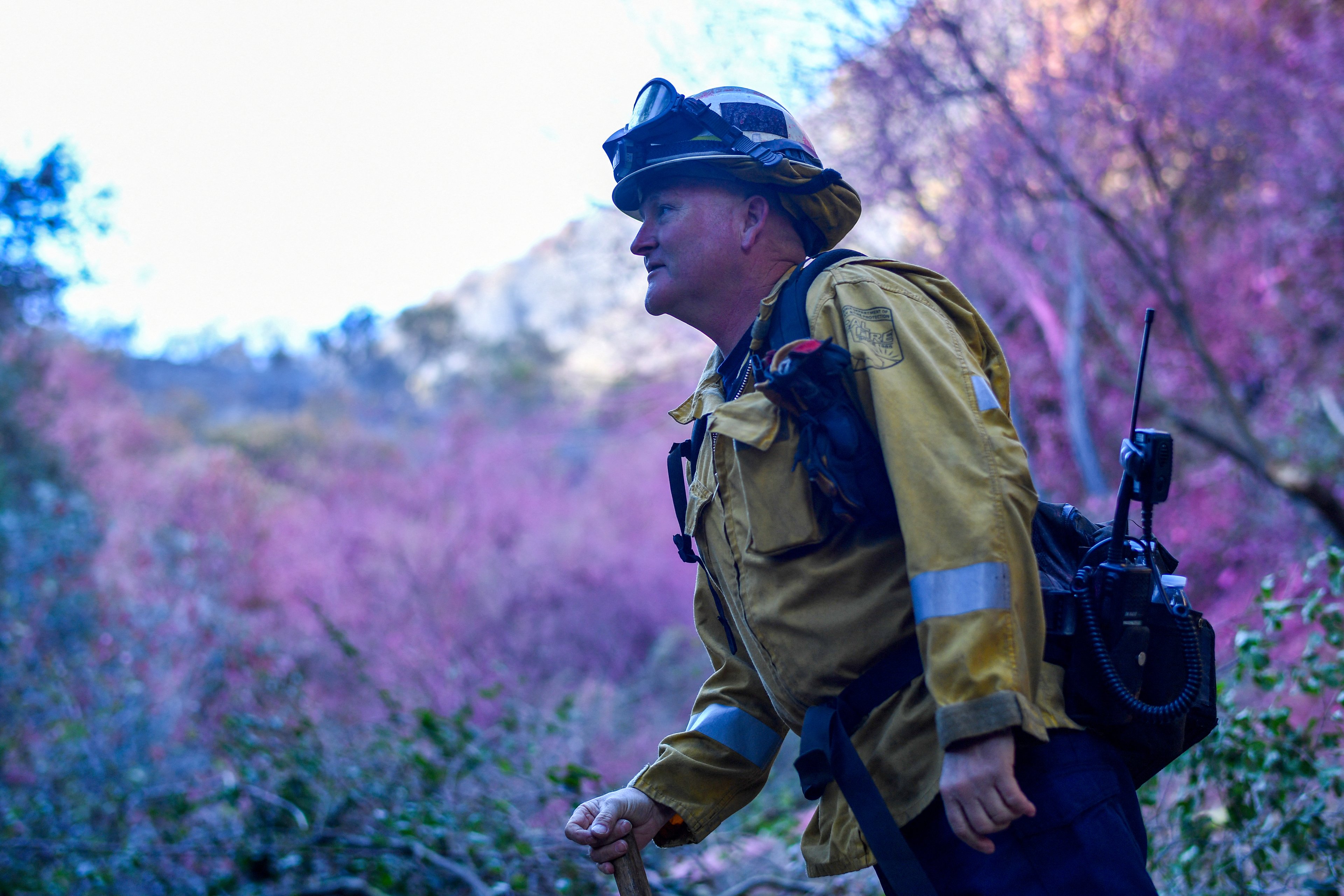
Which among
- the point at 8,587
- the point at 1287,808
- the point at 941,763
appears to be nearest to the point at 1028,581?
the point at 941,763

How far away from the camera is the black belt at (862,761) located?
137 centimetres

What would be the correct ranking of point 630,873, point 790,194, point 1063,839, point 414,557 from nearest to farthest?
point 1063,839
point 630,873
point 790,194
point 414,557

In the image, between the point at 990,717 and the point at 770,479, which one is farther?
the point at 770,479

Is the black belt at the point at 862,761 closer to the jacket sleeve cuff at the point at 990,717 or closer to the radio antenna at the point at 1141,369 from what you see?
the jacket sleeve cuff at the point at 990,717

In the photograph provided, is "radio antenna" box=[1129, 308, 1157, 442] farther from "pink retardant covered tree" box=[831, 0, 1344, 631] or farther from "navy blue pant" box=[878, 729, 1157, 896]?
"pink retardant covered tree" box=[831, 0, 1344, 631]

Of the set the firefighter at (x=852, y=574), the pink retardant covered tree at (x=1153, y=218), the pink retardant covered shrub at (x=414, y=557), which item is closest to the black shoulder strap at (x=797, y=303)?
Answer: the firefighter at (x=852, y=574)

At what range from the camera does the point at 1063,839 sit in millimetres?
1303

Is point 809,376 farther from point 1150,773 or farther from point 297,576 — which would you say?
point 297,576

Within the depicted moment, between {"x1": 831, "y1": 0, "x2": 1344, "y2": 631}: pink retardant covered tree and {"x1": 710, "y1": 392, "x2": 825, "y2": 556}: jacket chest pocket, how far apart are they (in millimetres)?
3940

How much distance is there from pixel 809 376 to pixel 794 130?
70 centimetres

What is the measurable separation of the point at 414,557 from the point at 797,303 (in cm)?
1019

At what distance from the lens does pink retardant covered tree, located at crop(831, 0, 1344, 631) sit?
5617 mm

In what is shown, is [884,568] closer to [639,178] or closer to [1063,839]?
[1063,839]

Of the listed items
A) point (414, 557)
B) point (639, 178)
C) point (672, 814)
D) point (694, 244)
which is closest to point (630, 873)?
point (672, 814)
